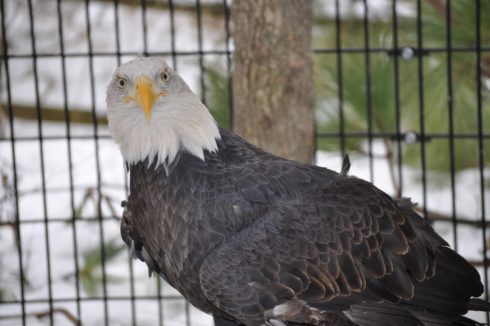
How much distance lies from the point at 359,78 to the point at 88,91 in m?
2.82

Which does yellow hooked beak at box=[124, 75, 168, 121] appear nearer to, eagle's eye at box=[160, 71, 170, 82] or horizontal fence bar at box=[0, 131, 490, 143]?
eagle's eye at box=[160, 71, 170, 82]

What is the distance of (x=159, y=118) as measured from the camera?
10.7 feet

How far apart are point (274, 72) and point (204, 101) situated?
54 centimetres

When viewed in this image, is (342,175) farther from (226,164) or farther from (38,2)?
(38,2)

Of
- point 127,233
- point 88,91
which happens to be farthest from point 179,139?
point 88,91

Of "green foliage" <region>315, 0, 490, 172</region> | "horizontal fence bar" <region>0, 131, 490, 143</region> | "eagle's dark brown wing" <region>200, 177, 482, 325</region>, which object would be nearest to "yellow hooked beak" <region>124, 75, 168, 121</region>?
"eagle's dark brown wing" <region>200, 177, 482, 325</region>

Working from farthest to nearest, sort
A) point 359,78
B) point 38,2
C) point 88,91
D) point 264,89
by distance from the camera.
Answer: point 88,91, point 38,2, point 359,78, point 264,89

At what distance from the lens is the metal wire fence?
4.37 m

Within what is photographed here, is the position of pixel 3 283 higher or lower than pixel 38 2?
lower

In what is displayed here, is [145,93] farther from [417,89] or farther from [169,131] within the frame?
[417,89]

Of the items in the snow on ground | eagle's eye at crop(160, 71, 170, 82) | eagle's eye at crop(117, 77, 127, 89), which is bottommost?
the snow on ground

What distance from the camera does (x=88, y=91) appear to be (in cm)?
686

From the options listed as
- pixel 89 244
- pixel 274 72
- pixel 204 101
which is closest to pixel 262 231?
pixel 274 72

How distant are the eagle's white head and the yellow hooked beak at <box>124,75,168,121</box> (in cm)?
3
